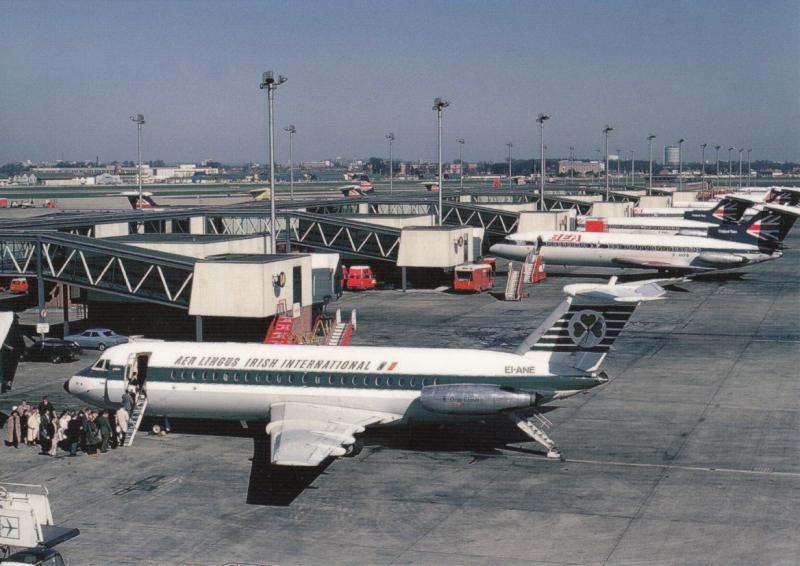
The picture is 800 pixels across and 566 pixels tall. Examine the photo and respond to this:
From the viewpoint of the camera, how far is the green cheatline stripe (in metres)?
28.1

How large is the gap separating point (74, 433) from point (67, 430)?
278 millimetres

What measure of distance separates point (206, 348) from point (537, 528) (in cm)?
1404

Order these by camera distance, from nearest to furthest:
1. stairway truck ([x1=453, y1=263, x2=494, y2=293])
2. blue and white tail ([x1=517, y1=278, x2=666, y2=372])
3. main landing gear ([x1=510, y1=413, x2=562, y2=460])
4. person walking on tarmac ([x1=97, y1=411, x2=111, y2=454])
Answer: blue and white tail ([x1=517, y1=278, x2=666, y2=372]) → main landing gear ([x1=510, y1=413, x2=562, y2=460]) → person walking on tarmac ([x1=97, y1=411, x2=111, y2=454]) → stairway truck ([x1=453, y1=263, x2=494, y2=293])

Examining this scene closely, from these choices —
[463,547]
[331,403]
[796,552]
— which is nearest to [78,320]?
[331,403]

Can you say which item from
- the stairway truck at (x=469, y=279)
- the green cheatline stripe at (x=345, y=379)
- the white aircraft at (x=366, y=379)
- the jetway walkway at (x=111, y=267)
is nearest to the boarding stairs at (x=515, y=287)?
the stairway truck at (x=469, y=279)

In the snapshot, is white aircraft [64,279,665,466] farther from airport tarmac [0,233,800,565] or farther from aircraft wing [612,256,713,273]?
aircraft wing [612,256,713,273]

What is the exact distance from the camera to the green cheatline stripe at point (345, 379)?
2808cm

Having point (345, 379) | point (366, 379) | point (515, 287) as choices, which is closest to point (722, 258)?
point (515, 287)

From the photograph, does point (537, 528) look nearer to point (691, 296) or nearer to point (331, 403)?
point (331, 403)

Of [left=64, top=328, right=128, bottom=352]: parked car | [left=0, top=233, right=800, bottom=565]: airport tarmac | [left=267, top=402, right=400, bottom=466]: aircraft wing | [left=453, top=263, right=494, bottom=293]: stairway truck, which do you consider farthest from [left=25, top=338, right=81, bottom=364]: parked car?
[left=453, top=263, right=494, bottom=293]: stairway truck

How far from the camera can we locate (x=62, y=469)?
28.4 meters

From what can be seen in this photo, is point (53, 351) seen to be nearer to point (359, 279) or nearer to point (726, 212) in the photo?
point (359, 279)

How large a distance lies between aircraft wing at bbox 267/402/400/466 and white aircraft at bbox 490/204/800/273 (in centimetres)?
4909

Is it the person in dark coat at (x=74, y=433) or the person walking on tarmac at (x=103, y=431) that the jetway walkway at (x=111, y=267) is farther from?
the person in dark coat at (x=74, y=433)
